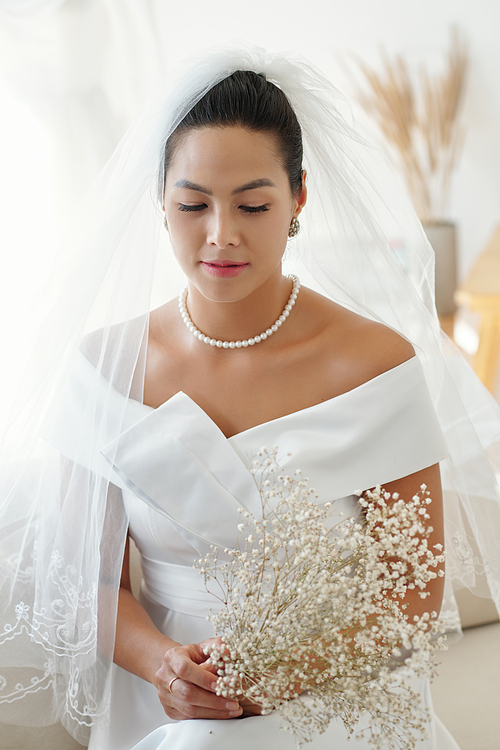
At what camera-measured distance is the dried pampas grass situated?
16.0 feet

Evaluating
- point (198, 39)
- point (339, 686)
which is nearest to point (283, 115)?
point (339, 686)

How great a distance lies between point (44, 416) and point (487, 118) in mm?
4626

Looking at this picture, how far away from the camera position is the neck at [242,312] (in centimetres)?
140

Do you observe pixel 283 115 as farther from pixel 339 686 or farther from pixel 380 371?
pixel 339 686

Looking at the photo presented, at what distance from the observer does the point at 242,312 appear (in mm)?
1407

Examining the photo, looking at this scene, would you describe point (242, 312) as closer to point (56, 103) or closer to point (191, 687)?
point (191, 687)

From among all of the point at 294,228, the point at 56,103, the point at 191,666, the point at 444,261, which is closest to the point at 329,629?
the point at 191,666

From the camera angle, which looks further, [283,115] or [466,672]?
[466,672]

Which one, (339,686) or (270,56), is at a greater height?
(270,56)

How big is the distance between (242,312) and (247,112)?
389 millimetres

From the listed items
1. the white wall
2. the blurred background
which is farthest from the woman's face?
the white wall

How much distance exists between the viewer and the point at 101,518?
132 centimetres

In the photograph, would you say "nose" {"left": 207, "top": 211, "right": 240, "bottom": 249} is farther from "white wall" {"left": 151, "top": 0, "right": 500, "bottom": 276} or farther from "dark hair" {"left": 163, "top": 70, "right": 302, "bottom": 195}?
"white wall" {"left": 151, "top": 0, "right": 500, "bottom": 276}

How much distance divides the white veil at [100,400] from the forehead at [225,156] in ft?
0.24
